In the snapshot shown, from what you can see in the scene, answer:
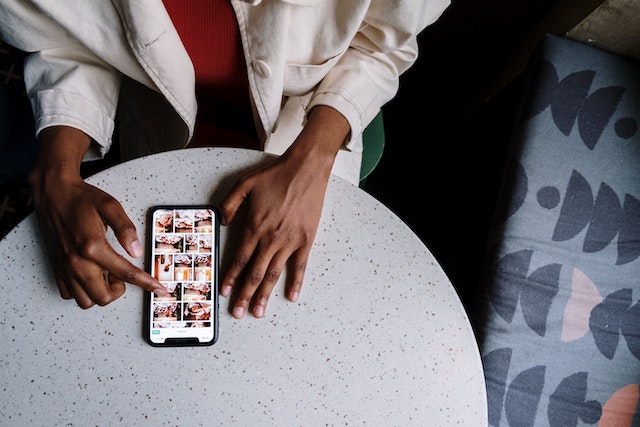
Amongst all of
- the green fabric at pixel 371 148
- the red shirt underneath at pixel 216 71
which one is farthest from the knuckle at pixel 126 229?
the green fabric at pixel 371 148

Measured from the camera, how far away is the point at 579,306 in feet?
3.55

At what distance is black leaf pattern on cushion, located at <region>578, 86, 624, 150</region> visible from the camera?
113 cm

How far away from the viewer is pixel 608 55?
46.4 inches

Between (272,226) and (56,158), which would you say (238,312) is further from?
(56,158)

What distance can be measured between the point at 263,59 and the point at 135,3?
0.68 feet

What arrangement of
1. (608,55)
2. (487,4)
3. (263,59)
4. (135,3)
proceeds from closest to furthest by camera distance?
(135,3) → (263,59) → (608,55) → (487,4)

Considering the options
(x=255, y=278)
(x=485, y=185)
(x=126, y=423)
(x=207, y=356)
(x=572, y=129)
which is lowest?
(x=126, y=423)

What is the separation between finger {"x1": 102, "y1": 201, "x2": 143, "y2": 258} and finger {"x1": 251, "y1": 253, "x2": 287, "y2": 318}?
197mm

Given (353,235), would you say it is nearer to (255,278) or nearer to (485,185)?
(255,278)

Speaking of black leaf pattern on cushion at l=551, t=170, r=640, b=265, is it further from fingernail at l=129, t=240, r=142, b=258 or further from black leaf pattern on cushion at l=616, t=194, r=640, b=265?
fingernail at l=129, t=240, r=142, b=258

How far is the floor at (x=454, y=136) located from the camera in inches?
58.7

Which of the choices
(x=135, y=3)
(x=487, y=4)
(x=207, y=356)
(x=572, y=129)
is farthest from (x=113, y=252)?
(x=487, y=4)

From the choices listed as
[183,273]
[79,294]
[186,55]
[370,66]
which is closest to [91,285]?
[79,294]

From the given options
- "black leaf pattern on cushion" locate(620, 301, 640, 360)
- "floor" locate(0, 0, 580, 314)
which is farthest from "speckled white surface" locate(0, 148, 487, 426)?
"floor" locate(0, 0, 580, 314)
